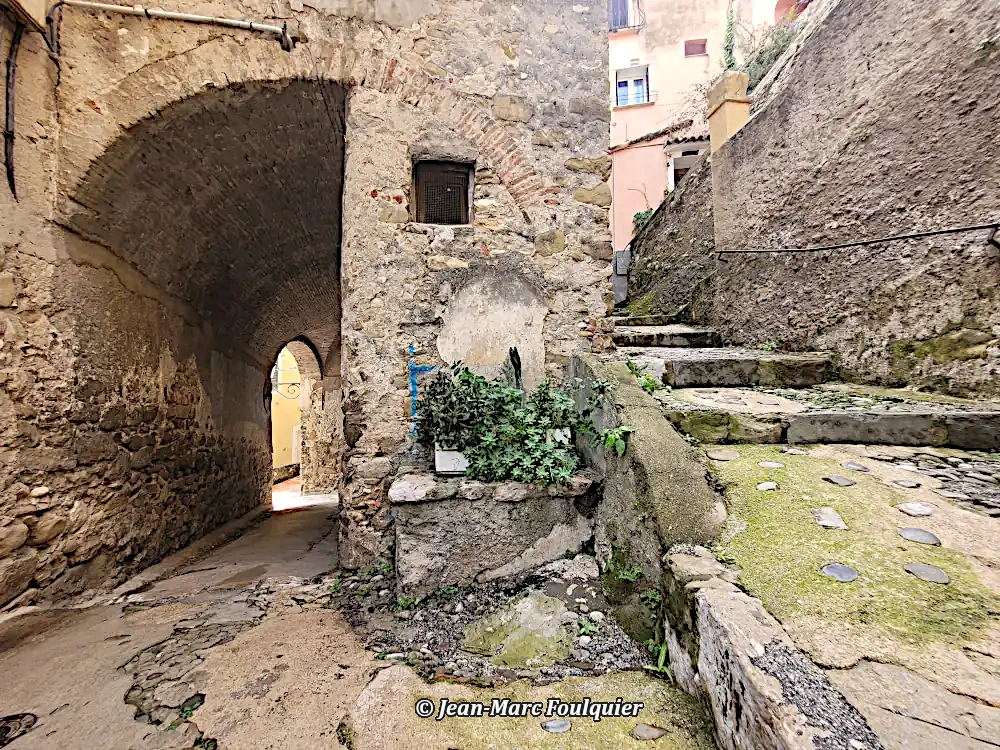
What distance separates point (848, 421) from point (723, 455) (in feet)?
2.65

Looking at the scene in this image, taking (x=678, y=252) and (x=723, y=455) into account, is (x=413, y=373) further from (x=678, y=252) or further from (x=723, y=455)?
(x=678, y=252)

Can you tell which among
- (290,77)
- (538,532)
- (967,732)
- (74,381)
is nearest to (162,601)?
(74,381)

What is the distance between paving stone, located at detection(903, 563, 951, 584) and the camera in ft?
4.92

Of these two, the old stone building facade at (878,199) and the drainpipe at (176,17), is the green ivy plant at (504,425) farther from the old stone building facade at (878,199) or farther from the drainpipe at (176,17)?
the drainpipe at (176,17)

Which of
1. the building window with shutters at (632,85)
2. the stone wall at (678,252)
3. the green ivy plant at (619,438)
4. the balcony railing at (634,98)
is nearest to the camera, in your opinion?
the green ivy plant at (619,438)

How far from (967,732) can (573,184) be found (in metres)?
3.46

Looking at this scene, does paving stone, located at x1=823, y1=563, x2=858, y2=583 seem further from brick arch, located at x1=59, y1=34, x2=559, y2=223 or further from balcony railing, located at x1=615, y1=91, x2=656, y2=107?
balcony railing, located at x1=615, y1=91, x2=656, y2=107

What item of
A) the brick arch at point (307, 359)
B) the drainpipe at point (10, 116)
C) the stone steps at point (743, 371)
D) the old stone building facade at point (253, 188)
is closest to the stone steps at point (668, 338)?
the stone steps at point (743, 371)

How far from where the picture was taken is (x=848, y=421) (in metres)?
2.57

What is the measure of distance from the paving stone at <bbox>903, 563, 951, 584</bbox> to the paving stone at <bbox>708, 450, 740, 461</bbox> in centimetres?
86

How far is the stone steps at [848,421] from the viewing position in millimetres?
2387

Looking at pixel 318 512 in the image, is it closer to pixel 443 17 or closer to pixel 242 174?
pixel 242 174

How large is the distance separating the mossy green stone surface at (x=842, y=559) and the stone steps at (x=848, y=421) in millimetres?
356

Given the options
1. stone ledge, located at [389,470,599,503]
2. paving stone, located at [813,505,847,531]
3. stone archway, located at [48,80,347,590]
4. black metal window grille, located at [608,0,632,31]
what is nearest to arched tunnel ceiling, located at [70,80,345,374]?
stone archway, located at [48,80,347,590]
